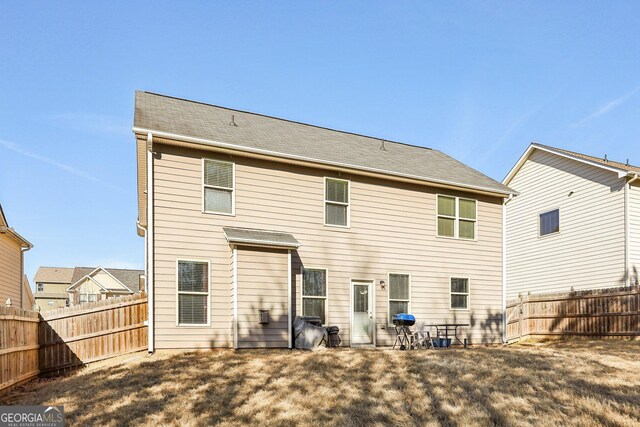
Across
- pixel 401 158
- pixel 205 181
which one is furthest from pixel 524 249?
pixel 205 181

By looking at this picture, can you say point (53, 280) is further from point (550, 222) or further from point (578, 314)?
point (578, 314)

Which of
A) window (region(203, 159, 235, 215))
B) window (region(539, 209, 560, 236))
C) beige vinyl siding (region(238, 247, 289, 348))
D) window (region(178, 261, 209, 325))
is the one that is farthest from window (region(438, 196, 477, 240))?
window (region(178, 261, 209, 325))

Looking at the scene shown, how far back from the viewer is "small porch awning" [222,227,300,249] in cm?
1140

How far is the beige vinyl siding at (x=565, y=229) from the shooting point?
17344 millimetres

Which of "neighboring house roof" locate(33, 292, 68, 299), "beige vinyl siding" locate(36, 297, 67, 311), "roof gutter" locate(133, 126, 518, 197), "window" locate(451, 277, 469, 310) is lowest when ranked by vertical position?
"beige vinyl siding" locate(36, 297, 67, 311)

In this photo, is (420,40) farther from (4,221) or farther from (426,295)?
(4,221)

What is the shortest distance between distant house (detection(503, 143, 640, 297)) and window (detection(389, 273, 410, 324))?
8.19 m

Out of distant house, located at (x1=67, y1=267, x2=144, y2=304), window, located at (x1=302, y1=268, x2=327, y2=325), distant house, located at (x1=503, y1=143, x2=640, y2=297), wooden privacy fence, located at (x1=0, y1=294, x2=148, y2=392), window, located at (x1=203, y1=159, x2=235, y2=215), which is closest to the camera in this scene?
wooden privacy fence, located at (x1=0, y1=294, x2=148, y2=392)

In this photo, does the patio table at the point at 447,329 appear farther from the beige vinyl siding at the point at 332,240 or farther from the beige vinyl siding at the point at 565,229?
the beige vinyl siding at the point at 565,229

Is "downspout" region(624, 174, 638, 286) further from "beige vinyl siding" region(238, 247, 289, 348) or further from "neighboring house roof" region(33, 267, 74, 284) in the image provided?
"neighboring house roof" region(33, 267, 74, 284)

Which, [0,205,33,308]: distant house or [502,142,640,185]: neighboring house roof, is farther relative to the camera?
[0,205,33,308]: distant house

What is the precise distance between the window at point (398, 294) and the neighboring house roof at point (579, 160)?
8883 mm

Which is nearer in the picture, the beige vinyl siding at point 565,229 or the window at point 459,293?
the window at point 459,293

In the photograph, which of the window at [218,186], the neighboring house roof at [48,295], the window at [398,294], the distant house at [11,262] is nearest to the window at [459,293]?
the window at [398,294]
